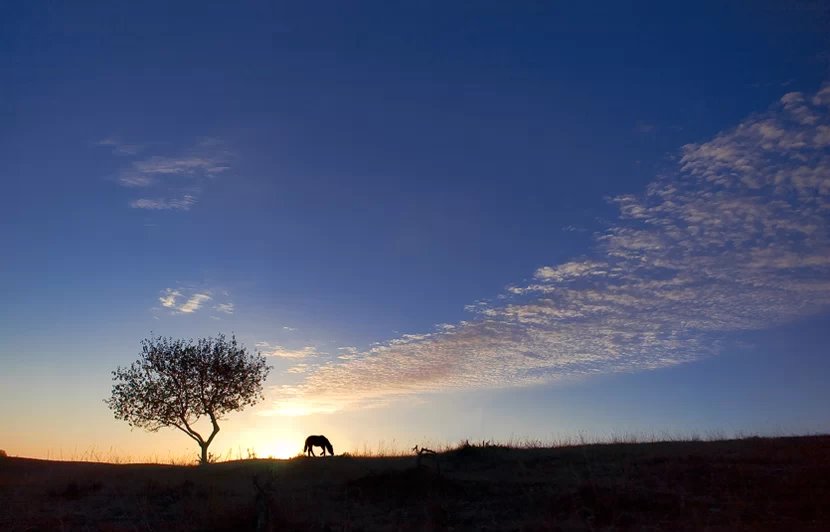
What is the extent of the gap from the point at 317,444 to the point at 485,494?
20.1m

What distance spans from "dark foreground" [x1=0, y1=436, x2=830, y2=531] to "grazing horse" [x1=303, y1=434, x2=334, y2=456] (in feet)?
25.0

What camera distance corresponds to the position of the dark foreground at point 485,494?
18172 mm

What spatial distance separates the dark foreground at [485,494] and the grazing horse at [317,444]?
7.63 metres

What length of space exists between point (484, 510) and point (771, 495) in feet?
28.0

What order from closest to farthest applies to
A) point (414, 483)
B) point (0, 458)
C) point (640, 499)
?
point (640, 499)
point (414, 483)
point (0, 458)

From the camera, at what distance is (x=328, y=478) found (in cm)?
2830

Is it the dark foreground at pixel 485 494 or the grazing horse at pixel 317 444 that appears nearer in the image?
the dark foreground at pixel 485 494

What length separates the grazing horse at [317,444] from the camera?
130 ft

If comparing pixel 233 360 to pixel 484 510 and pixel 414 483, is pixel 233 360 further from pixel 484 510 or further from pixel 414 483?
pixel 484 510

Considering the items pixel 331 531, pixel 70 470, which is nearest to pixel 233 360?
pixel 70 470

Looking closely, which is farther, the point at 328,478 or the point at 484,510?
the point at 328,478

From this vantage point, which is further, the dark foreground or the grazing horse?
the grazing horse

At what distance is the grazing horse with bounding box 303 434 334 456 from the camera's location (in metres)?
39.7

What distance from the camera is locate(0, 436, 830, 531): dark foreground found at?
18172 millimetres
